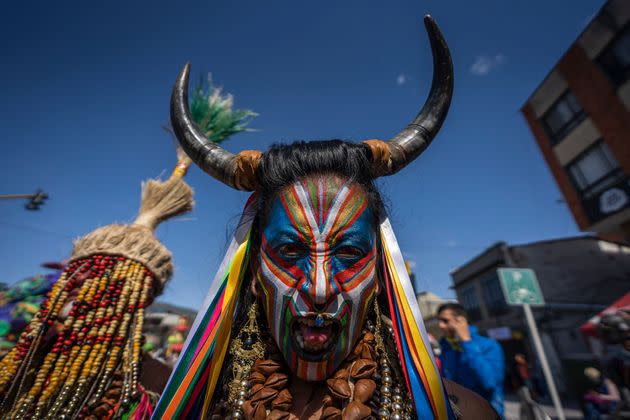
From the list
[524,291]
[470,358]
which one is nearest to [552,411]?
[524,291]

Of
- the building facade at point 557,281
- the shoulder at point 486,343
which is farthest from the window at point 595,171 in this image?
the shoulder at point 486,343

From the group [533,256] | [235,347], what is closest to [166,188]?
[235,347]

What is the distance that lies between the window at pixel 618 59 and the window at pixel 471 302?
16519mm

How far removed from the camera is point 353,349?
1.53 meters

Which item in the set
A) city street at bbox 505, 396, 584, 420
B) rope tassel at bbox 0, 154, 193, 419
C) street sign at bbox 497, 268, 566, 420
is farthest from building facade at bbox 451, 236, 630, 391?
rope tassel at bbox 0, 154, 193, 419

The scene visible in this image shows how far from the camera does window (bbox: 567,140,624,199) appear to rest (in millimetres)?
12892

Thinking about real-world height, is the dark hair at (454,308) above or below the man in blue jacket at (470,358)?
above

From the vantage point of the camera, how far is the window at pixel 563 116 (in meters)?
14.6

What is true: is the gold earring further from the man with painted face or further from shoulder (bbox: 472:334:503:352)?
shoulder (bbox: 472:334:503:352)

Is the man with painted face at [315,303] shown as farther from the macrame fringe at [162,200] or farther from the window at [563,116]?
the window at [563,116]

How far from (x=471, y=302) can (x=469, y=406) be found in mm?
26459

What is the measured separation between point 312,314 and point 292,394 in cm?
46

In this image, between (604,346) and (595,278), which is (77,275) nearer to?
(604,346)

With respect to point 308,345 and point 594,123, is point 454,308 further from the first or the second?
point 594,123
